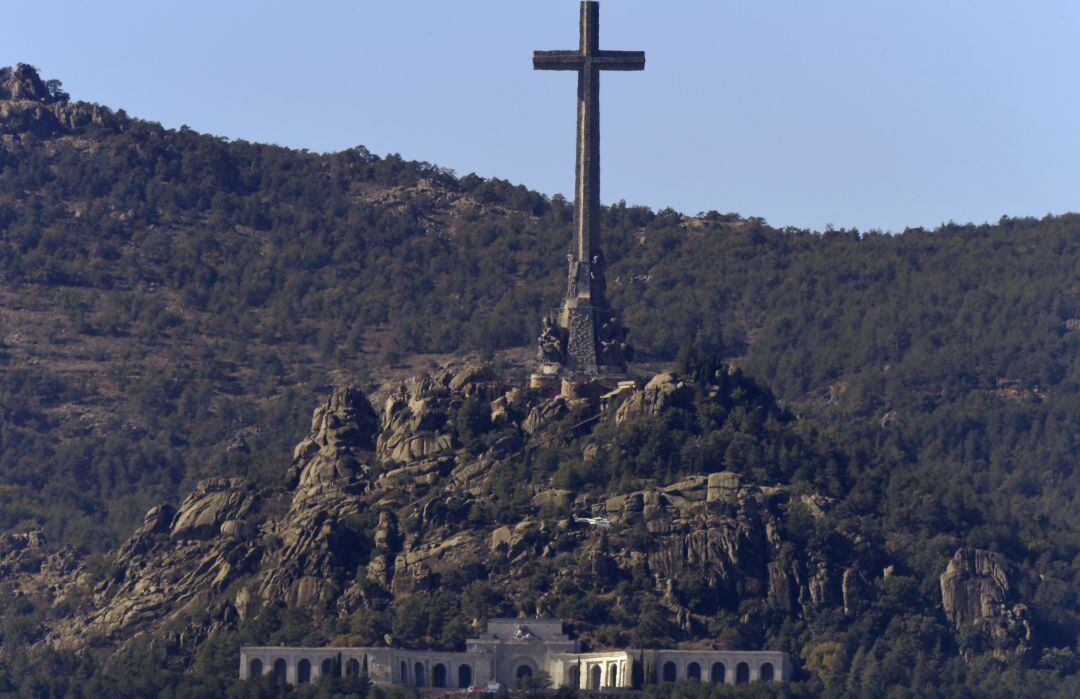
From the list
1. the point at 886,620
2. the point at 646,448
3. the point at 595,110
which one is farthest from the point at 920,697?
the point at 595,110

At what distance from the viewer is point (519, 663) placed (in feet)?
542

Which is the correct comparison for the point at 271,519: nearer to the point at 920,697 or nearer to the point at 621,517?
the point at 621,517

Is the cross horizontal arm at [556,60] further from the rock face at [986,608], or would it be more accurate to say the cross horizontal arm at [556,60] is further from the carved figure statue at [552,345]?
the rock face at [986,608]

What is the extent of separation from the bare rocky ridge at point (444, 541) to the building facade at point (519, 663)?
2.67 meters

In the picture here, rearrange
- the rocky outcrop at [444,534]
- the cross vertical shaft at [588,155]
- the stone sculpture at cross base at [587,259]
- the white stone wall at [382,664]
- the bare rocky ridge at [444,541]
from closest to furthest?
1. the white stone wall at [382,664]
2. the rocky outcrop at [444,534]
3. the bare rocky ridge at [444,541]
4. the stone sculpture at cross base at [587,259]
5. the cross vertical shaft at [588,155]

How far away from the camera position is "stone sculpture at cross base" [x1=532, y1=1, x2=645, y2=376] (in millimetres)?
182375

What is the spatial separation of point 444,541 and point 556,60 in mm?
21836

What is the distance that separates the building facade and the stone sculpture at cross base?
61.9 ft

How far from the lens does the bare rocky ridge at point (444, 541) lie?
169m

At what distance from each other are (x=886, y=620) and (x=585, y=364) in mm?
19650

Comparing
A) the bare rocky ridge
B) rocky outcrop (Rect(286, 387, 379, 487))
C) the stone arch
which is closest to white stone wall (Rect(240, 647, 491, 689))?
the stone arch

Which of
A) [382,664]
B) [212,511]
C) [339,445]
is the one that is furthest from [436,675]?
[339,445]

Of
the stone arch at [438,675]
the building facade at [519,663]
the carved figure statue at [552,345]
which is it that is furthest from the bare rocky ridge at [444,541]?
the stone arch at [438,675]

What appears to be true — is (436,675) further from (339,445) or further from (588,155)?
(588,155)
